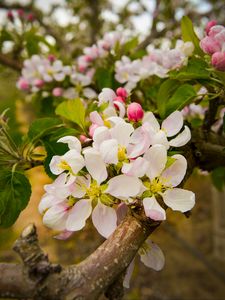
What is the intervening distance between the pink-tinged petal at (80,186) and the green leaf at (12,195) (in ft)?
0.49

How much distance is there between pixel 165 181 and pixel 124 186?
0.06 meters

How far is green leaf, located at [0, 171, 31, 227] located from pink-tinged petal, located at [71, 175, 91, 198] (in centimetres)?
15

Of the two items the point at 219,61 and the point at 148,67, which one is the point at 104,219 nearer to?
the point at 219,61

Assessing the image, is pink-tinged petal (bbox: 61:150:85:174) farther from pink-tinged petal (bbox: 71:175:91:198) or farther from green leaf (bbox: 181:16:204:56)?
green leaf (bbox: 181:16:204:56)

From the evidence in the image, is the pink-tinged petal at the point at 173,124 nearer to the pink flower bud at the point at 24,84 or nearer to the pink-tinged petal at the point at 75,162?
the pink-tinged petal at the point at 75,162

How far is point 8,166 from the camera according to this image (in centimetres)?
68

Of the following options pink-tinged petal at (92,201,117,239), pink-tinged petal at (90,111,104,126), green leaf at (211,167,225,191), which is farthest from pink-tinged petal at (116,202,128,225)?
green leaf at (211,167,225,191)

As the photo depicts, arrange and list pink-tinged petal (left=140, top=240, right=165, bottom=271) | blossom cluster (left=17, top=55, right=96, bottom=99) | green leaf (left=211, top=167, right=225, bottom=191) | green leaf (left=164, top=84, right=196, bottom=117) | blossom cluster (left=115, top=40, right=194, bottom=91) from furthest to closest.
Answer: blossom cluster (left=17, top=55, right=96, bottom=99), green leaf (left=211, top=167, right=225, bottom=191), blossom cluster (left=115, top=40, right=194, bottom=91), green leaf (left=164, top=84, right=196, bottom=117), pink-tinged petal (left=140, top=240, right=165, bottom=271)

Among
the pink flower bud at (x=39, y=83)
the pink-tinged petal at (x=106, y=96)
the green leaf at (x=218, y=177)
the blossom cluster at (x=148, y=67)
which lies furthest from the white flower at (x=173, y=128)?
the pink flower bud at (x=39, y=83)

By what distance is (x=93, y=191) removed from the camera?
20.1 inches

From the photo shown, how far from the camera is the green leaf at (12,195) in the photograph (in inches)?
23.9

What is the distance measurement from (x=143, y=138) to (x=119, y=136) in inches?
1.3

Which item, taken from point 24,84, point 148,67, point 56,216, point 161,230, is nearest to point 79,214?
point 56,216

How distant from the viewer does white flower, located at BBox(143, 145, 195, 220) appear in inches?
19.6
